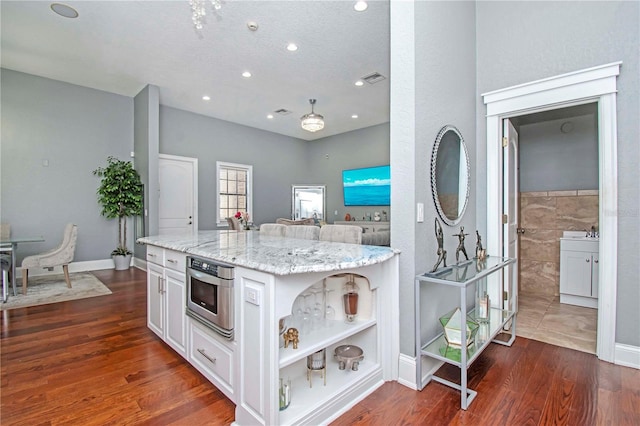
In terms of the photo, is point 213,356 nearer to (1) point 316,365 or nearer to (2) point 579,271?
(1) point 316,365

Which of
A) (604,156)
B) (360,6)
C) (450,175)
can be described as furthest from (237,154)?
(604,156)

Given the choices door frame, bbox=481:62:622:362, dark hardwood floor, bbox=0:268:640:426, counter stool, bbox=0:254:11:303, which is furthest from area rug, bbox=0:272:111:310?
door frame, bbox=481:62:622:362

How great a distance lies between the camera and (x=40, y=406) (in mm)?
1776

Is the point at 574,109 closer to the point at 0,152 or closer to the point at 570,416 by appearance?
the point at 570,416

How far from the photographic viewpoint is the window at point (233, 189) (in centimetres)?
726

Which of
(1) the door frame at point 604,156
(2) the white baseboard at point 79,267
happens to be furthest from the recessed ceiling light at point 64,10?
(1) the door frame at point 604,156

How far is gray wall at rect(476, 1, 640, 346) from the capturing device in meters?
2.25

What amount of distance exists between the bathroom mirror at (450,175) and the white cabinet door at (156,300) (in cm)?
231

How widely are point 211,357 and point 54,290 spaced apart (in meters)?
3.77

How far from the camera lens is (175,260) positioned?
90.8 inches

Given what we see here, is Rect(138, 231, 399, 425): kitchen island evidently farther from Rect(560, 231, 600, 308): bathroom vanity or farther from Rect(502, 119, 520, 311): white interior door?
Rect(560, 231, 600, 308): bathroom vanity

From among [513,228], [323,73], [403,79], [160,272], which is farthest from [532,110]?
[160,272]

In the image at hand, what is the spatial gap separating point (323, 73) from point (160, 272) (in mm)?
3760

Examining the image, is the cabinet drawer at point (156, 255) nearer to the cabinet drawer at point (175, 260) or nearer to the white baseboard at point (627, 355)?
the cabinet drawer at point (175, 260)
